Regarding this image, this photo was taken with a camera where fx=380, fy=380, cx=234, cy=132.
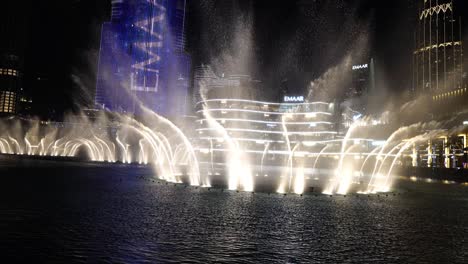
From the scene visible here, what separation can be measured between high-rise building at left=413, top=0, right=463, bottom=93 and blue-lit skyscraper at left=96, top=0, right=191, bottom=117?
4328 inches

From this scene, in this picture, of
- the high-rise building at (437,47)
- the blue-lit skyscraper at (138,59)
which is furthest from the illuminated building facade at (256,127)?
the high-rise building at (437,47)

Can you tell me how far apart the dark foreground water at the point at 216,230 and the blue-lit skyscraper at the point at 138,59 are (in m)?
133

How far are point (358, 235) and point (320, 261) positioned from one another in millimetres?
3631

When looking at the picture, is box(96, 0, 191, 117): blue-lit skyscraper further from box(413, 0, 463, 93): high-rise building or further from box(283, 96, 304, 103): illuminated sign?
box(413, 0, 463, 93): high-rise building

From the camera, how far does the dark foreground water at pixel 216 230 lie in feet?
28.5

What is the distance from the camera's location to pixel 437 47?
162375mm

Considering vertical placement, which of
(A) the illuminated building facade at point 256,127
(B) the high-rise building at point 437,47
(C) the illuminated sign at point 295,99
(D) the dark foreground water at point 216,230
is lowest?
(D) the dark foreground water at point 216,230

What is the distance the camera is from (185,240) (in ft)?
32.9

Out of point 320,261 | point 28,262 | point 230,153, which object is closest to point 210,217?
point 320,261

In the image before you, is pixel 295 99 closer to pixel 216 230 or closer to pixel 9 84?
pixel 9 84

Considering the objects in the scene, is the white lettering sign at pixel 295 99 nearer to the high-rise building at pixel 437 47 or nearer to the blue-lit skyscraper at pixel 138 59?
the blue-lit skyscraper at pixel 138 59

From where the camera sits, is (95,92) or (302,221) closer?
(302,221)

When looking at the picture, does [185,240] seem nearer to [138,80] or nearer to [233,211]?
[233,211]

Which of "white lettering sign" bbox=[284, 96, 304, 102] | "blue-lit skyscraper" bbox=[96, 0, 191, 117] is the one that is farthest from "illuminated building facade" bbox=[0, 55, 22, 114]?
"white lettering sign" bbox=[284, 96, 304, 102]
